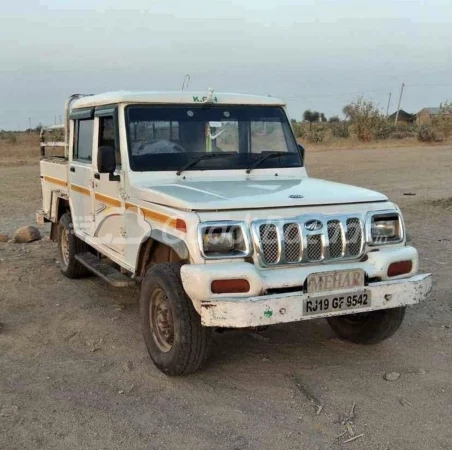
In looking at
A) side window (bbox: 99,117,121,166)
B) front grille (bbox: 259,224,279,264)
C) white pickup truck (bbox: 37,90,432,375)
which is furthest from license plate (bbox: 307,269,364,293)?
side window (bbox: 99,117,121,166)

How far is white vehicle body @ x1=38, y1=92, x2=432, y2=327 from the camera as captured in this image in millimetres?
3988

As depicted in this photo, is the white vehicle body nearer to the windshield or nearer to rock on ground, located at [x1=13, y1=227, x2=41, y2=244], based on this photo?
the windshield

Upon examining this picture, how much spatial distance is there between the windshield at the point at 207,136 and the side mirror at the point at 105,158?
0.20 metres

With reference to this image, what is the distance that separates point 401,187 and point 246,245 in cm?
1382

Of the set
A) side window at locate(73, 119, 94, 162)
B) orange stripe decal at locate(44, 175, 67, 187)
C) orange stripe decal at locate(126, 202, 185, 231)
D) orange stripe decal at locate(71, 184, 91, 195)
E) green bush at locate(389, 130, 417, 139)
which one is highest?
green bush at locate(389, 130, 417, 139)

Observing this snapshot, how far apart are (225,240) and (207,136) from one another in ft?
5.76

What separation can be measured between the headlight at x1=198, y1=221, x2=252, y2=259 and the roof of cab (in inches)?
75.2

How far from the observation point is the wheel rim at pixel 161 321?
14.6 feet

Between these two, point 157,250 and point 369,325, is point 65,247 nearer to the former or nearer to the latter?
point 157,250

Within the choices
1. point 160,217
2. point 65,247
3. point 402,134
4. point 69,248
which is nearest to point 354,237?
point 160,217

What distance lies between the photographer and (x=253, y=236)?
13.5ft

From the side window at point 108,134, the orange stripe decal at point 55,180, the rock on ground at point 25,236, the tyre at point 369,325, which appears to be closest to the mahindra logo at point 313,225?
the tyre at point 369,325

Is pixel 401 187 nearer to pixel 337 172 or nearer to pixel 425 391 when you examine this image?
pixel 337 172

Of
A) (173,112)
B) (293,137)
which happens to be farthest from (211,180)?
(293,137)
